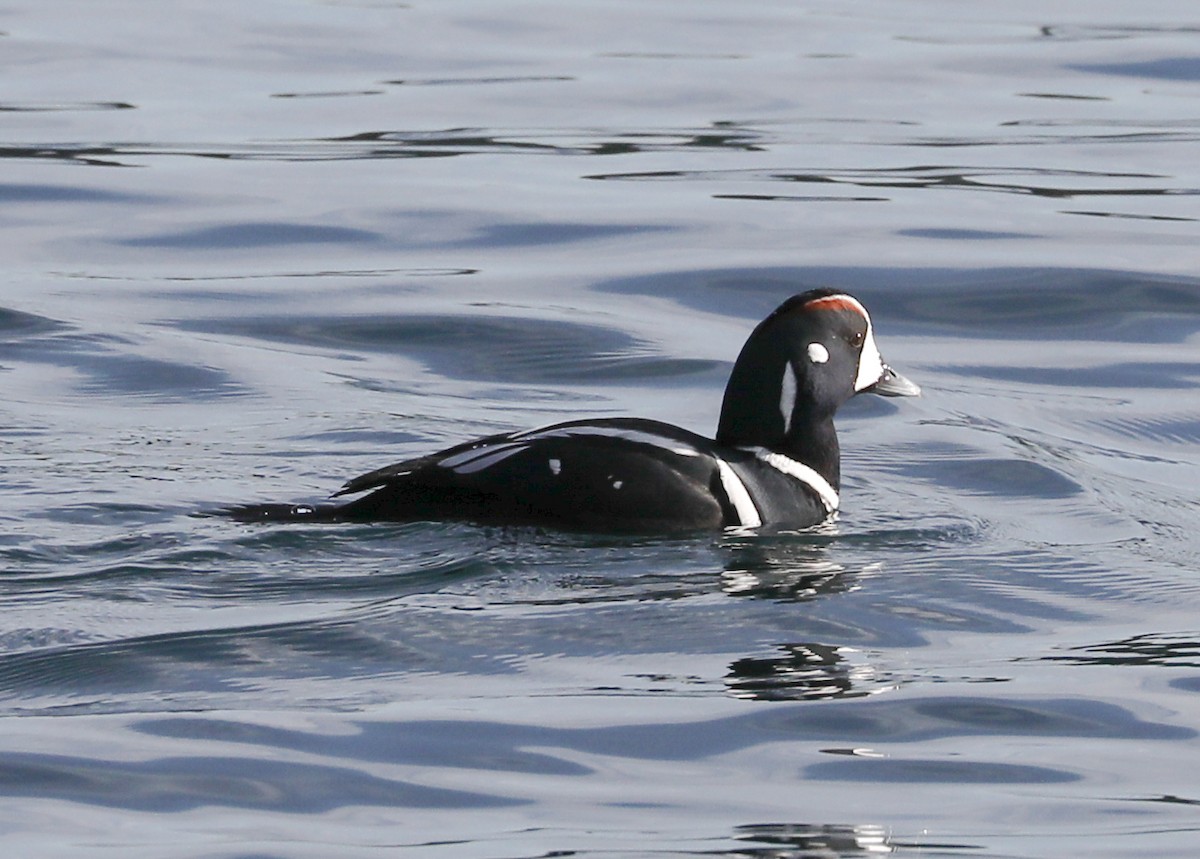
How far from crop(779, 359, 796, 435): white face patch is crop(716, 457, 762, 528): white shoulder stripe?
1.30ft

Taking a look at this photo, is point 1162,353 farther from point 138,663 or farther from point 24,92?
point 24,92

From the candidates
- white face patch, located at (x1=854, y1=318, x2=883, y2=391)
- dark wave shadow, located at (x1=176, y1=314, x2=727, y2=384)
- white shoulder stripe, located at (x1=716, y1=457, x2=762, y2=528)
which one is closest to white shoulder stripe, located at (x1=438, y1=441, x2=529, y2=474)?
white shoulder stripe, located at (x1=716, y1=457, x2=762, y2=528)

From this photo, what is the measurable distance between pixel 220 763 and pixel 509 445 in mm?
2323

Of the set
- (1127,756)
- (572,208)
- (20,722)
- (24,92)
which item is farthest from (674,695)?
(24,92)

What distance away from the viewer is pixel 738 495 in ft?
25.1

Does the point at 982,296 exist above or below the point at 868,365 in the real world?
below

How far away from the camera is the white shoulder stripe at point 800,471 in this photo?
794cm

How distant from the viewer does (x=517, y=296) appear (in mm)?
12086

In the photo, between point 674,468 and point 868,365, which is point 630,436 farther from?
point 868,365

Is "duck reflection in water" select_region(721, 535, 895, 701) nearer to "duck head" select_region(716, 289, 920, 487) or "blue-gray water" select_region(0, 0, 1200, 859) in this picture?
"blue-gray water" select_region(0, 0, 1200, 859)

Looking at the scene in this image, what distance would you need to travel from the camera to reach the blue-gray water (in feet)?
18.1

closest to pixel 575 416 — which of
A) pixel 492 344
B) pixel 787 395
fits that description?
pixel 492 344

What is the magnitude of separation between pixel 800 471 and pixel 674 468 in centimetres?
60

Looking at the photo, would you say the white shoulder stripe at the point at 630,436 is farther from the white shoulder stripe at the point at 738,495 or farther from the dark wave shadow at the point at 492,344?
the dark wave shadow at the point at 492,344
